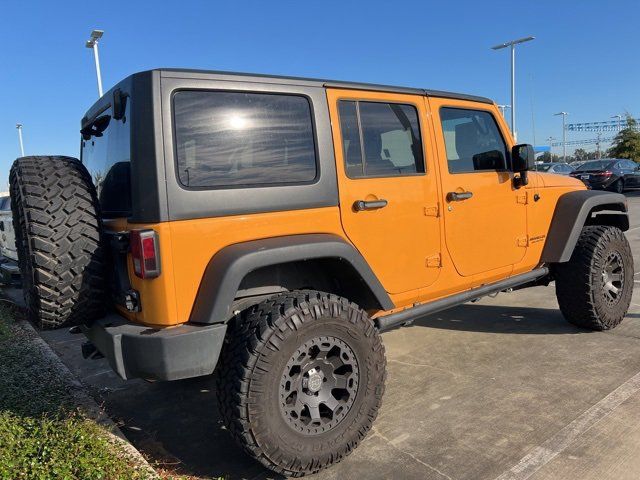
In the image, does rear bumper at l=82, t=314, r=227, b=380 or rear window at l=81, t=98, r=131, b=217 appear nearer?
rear bumper at l=82, t=314, r=227, b=380

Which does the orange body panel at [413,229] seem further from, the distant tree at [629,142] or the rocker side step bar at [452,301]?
the distant tree at [629,142]

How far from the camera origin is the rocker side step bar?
125 inches

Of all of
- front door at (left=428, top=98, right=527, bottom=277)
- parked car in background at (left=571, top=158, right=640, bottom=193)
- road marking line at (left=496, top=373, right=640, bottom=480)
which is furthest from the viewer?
parked car in background at (left=571, top=158, right=640, bottom=193)

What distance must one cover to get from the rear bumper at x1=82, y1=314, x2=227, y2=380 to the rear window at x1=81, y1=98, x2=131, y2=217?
2.26ft

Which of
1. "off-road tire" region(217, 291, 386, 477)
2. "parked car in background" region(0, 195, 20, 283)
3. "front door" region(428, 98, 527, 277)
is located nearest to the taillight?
"off-road tire" region(217, 291, 386, 477)

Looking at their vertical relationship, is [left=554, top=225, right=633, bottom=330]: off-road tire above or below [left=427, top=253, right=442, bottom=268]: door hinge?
below

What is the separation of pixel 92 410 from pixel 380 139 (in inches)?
102

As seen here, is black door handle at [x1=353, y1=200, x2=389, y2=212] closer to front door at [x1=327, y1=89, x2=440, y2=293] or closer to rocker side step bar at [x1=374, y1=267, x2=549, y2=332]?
front door at [x1=327, y1=89, x2=440, y2=293]

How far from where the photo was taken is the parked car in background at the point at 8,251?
6.18 meters

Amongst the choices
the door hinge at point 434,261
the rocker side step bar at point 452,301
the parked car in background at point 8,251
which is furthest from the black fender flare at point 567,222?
the parked car in background at point 8,251

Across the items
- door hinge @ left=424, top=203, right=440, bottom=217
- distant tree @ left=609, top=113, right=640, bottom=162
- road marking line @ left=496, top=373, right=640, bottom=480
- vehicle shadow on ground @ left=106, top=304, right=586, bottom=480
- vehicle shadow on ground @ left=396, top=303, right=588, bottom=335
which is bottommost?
road marking line @ left=496, top=373, right=640, bottom=480

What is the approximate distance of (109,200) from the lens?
9.78 ft

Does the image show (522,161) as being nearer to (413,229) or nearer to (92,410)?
(413,229)

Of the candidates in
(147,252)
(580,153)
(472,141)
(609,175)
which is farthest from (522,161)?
(580,153)
